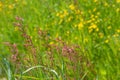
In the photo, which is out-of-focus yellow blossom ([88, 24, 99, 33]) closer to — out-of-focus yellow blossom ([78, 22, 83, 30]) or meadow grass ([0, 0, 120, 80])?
meadow grass ([0, 0, 120, 80])

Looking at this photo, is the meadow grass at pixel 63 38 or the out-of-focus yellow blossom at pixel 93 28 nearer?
the meadow grass at pixel 63 38

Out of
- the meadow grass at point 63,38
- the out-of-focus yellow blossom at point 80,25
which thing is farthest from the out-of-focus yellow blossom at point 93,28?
the out-of-focus yellow blossom at point 80,25

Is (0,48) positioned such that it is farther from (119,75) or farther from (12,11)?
(119,75)

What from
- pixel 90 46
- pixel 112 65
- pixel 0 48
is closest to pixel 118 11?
pixel 90 46

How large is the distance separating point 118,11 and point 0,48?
1.52 m

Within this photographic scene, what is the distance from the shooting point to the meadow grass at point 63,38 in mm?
2693

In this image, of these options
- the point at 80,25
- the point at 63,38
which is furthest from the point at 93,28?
the point at 63,38

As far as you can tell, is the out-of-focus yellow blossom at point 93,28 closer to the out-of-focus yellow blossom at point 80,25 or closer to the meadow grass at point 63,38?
the meadow grass at point 63,38

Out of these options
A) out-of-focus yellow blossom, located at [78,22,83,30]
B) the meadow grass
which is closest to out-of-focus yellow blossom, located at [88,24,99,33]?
the meadow grass

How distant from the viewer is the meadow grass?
2.69 meters

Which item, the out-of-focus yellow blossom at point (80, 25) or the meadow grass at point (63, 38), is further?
the out-of-focus yellow blossom at point (80, 25)

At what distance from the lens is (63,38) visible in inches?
163

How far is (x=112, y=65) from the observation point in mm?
3303

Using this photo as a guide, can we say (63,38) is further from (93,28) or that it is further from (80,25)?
(93,28)
